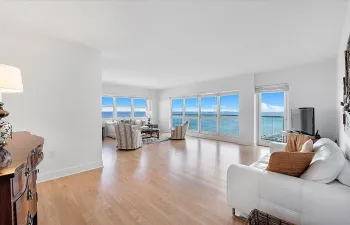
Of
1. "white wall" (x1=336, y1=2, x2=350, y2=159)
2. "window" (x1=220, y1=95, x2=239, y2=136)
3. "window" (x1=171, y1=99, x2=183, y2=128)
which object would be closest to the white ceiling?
"white wall" (x1=336, y1=2, x2=350, y2=159)

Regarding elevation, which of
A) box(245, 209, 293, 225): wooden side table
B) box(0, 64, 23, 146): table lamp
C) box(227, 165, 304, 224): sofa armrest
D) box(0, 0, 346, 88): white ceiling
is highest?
box(0, 0, 346, 88): white ceiling

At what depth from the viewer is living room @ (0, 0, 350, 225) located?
4.76 feet

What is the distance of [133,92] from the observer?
28.8 feet

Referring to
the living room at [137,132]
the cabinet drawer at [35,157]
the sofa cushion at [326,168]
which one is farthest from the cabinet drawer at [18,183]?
the sofa cushion at [326,168]

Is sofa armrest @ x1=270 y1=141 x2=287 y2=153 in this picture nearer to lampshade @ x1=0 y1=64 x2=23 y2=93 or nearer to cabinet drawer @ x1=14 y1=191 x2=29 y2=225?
cabinet drawer @ x1=14 y1=191 x2=29 y2=225

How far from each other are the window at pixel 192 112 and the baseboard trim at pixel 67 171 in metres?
5.12

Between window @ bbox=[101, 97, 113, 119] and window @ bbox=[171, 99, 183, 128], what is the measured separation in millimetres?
3048

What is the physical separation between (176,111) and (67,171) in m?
6.31

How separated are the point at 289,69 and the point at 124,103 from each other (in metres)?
6.96

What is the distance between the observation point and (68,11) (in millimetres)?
2121

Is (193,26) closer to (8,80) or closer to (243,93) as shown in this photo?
(8,80)

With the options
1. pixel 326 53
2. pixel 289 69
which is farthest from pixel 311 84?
pixel 326 53

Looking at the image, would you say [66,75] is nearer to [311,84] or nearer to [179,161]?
[179,161]

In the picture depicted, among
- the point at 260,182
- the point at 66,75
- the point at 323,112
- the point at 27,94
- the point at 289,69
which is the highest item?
the point at 289,69
